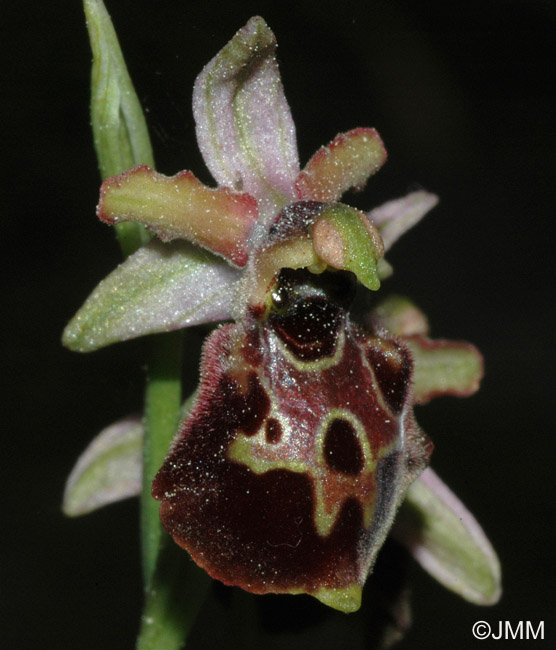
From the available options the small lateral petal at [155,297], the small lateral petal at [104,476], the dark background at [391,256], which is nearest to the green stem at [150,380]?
the small lateral petal at [155,297]

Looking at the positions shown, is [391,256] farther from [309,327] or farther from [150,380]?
[309,327]

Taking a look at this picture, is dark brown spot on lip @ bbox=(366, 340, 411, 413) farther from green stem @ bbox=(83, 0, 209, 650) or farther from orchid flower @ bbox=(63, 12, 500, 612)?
green stem @ bbox=(83, 0, 209, 650)

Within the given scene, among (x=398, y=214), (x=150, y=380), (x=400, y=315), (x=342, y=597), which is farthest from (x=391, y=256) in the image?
(x=342, y=597)

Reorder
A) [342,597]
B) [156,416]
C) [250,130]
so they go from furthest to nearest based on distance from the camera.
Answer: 1. [156,416]
2. [250,130]
3. [342,597]

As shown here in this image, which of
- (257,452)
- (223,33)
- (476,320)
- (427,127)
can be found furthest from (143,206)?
(476,320)

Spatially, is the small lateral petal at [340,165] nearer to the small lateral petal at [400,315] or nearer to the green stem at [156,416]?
the green stem at [156,416]

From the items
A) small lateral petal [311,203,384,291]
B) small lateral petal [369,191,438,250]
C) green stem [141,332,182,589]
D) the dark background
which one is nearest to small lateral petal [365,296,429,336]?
small lateral petal [369,191,438,250]

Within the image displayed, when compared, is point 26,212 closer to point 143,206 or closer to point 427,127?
point 427,127
